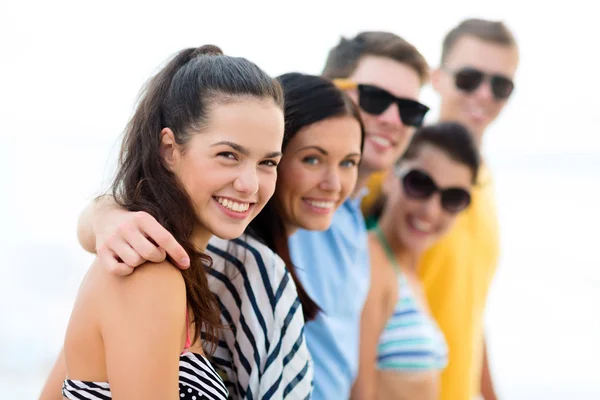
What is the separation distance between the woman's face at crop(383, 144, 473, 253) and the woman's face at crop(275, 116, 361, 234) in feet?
3.51

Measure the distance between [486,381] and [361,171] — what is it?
175 cm

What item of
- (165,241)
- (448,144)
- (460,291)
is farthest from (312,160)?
(460,291)

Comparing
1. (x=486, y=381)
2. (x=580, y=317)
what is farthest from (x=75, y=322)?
(x=580, y=317)

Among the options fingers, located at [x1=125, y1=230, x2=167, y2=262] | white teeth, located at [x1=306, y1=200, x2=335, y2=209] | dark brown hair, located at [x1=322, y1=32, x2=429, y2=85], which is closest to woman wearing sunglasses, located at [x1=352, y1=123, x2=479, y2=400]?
dark brown hair, located at [x1=322, y1=32, x2=429, y2=85]

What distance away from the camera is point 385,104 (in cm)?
288

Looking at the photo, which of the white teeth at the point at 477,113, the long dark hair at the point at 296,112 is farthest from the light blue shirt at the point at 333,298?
the white teeth at the point at 477,113

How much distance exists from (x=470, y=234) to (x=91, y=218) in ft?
7.53

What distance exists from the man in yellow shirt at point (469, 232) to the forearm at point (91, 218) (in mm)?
1691

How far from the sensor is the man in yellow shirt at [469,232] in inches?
139

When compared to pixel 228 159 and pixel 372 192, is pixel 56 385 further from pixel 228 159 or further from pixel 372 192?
pixel 372 192

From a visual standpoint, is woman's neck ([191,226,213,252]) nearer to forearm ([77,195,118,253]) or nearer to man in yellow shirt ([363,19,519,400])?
forearm ([77,195,118,253])

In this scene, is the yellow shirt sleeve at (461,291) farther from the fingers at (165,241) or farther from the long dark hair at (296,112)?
the fingers at (165,241)

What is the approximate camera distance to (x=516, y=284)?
33.3 ft

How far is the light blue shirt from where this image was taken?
2543 millimetres
